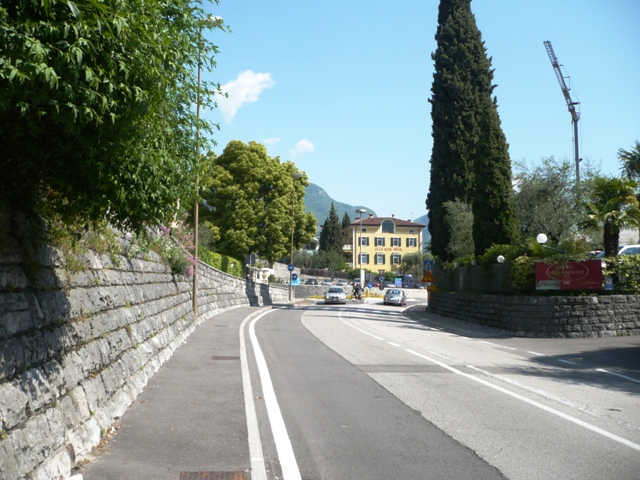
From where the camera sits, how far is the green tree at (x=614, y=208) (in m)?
22.2

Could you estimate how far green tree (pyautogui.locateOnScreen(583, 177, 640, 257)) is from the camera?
2223cm

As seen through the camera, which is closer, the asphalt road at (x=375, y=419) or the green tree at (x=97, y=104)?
the green tree at (x=97, y=104)

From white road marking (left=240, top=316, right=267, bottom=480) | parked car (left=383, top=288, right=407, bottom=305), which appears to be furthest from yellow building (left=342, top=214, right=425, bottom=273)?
white road marking (left=240, top=316, right=267, bottom=480)

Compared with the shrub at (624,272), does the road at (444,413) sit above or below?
below

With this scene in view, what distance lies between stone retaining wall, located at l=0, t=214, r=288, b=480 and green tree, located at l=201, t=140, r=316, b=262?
40.3 metres

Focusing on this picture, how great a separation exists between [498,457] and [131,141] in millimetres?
4746

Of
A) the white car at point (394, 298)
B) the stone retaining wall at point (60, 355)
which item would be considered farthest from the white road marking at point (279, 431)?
the white car at point (394, 298)

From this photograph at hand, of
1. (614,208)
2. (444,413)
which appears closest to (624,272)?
(614,208)

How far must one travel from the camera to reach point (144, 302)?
41.6 feet

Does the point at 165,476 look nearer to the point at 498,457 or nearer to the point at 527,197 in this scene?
the point at 498,457

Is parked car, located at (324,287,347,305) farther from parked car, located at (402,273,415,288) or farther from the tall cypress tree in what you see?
parked car, located at (402,273,415,288)

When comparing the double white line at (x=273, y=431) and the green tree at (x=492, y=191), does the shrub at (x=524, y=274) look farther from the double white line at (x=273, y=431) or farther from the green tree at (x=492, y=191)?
the double white line at (x=273, y=431)

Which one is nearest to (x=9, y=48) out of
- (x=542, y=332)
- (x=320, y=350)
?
(x=320, y=350)

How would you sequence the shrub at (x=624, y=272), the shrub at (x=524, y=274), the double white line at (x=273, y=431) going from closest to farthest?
the double white line at (x=273, y=431) < the shrub at (x=624, y=272) < the shrub at (x=524, y=274)
